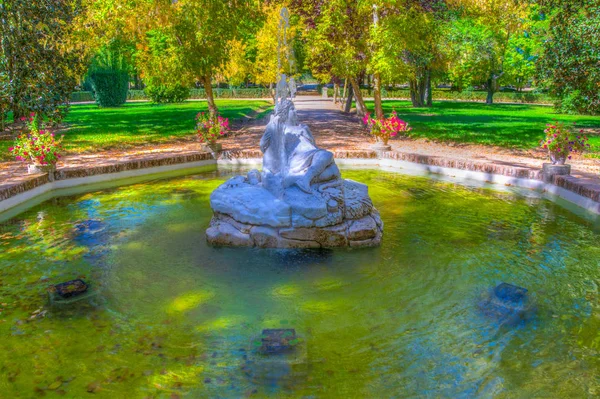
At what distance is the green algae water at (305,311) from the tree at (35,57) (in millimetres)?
5305

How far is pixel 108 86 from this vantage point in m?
38.9

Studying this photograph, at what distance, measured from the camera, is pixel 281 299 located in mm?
5762

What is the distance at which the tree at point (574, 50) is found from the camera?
42.6ft

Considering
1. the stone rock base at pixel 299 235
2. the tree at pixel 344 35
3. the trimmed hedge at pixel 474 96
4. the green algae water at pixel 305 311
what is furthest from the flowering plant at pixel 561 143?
the trimmed hedge at pixel 474 96

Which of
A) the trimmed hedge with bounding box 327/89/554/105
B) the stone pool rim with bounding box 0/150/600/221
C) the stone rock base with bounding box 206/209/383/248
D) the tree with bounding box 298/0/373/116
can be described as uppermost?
the tree with bounding box 298/0/373/116

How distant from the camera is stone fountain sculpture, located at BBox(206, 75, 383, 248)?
739 cm

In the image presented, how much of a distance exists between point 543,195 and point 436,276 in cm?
547

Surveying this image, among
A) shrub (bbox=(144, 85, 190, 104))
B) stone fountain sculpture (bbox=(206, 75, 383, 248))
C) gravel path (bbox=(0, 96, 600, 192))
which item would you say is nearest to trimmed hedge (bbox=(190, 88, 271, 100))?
shrub (bbox=(144, 85, 190, 104))

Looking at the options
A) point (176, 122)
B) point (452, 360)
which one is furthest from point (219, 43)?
point (452, 360)

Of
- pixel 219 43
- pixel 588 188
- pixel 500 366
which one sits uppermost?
pixel 219 43

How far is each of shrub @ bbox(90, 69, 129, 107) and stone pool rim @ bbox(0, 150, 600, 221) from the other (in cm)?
2810

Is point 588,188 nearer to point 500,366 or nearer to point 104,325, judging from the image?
point 500,366

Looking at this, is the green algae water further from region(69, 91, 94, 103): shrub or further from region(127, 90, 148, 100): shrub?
region(127, 90, 148, 100): shrub

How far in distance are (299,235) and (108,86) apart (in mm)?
36637
